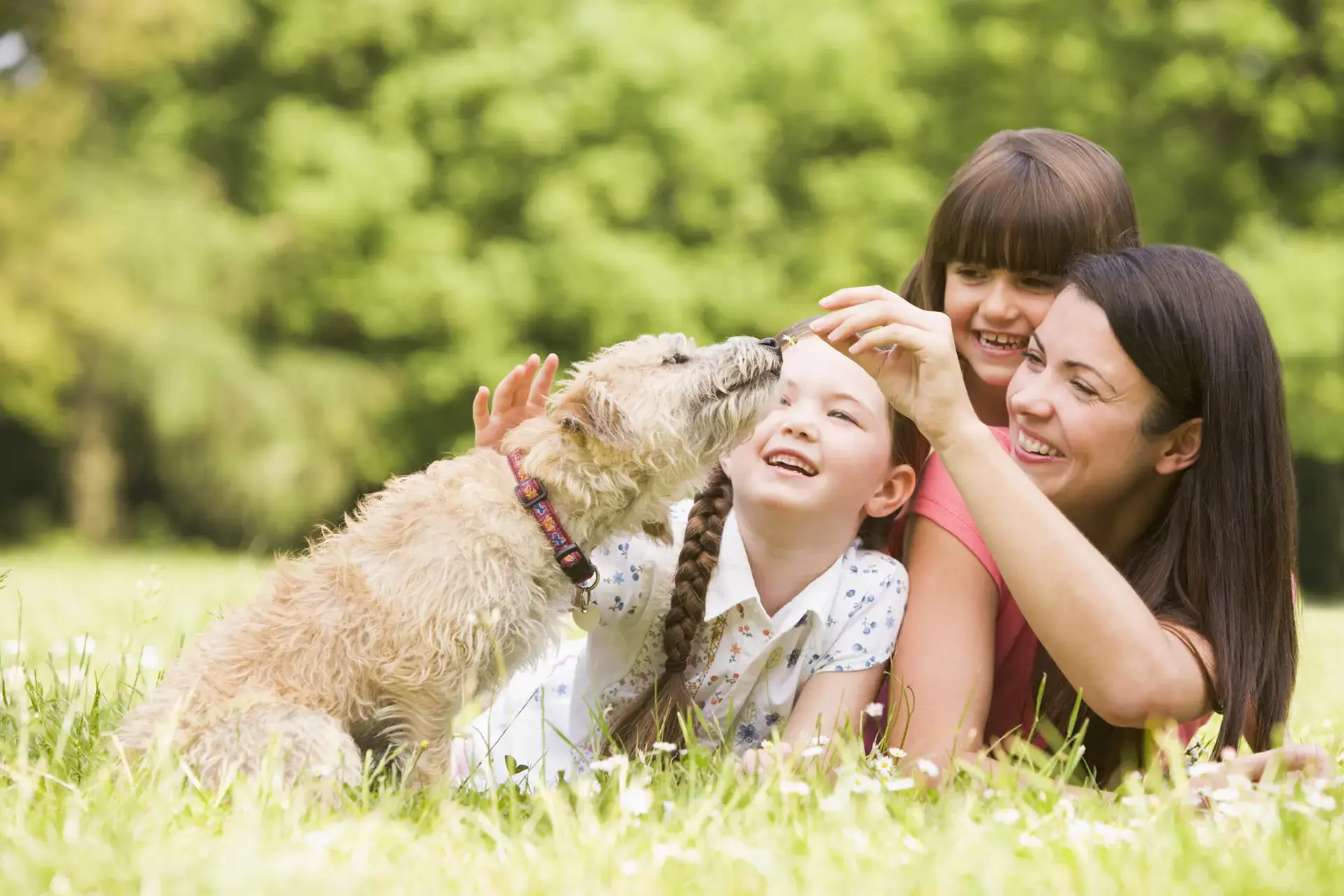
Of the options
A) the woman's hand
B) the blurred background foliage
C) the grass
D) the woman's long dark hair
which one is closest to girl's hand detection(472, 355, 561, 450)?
the grass

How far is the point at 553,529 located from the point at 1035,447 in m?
1.50

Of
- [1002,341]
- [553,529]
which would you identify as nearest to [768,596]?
[553,529]

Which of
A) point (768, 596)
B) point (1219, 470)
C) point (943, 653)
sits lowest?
point (943, 653)

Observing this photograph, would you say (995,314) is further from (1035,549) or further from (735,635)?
(735,635)

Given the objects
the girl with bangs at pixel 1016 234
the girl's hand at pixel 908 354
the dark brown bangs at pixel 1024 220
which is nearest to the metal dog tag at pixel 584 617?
the girl's hand at pixel 908 354

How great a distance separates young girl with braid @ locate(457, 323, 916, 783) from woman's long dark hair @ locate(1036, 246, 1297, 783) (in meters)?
0.69

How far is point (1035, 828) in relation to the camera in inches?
107

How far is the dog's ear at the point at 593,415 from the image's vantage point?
3.36 meters

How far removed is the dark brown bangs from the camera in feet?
14.2

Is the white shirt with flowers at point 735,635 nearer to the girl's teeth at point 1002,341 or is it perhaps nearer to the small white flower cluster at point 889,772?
the small white flower cluster at point 889,772

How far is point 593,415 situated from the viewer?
338cm

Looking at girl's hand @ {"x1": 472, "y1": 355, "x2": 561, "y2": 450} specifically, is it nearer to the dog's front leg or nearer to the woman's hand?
the dog's front leg

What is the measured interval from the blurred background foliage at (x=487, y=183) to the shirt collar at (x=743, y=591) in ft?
49.0

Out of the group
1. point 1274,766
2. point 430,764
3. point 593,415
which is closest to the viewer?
point 1274,766
